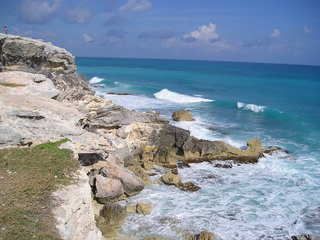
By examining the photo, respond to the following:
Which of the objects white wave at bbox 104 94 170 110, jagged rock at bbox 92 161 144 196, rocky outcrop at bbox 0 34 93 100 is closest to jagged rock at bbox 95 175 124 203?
jagged rock at bbox 92 161 144 196

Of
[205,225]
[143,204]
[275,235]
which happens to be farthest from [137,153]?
[275,235]

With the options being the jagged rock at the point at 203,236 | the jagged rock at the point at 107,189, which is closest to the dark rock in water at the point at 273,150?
the jagged rock at the point at 107,189

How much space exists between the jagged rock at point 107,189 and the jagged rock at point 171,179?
10.3ft

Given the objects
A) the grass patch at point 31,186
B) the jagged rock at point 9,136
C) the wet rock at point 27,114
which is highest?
the wet rock at point 27,114

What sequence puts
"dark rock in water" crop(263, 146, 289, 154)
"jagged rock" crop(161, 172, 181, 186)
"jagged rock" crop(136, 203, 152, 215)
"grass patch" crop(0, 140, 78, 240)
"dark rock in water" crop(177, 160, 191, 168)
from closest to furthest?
"grass patch" crop(0, 140, 78, 240)
"jagged rock" crop(136, 203, 152, 215)
"jagged rock" crop(161, 172, 181, 186)
"dark rock in water" crop(177, 160, 191, 168)
"dark rock in water" crop(263, 146, 289, 154)

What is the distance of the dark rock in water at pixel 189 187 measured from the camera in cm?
2152

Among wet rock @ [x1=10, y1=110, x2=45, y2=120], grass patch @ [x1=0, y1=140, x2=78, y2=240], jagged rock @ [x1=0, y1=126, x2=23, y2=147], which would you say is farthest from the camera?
wet rock @ [x1=10, y1=110, x2=45, y2=120]

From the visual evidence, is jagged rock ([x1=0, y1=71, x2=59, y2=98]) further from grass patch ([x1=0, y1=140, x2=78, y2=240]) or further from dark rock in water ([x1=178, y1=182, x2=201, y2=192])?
dark rock in water ([x1=178, y1=182, x2=201, y2=192])

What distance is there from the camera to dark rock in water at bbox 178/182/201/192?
21516 millimetres

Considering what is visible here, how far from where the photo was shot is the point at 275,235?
1706 centimetres

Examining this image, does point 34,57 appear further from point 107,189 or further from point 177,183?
point 107,189

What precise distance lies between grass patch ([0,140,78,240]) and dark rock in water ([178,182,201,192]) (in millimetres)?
7711

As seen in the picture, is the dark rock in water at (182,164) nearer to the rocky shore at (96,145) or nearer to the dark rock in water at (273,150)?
the rocky shore at (96,145)

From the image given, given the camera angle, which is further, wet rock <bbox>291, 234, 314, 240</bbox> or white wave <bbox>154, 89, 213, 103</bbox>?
white wave <bbox>154, 89, 213, 103</bbox>
